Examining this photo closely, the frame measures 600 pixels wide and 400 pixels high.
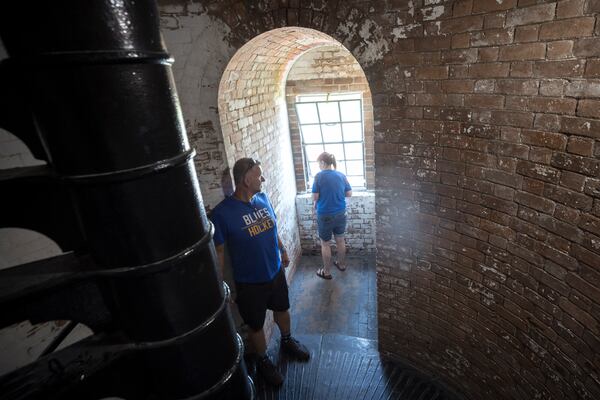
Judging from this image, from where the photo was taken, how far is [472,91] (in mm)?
2131

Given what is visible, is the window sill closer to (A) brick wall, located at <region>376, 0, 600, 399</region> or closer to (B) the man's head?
(A) brick wall, located at <region>376, 0, 600, 399</region>

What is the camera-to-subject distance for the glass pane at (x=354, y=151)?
5.63 m

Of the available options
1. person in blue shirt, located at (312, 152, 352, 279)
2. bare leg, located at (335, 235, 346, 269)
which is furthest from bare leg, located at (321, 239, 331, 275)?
bare leg, located at (335, 235, 346, 269)

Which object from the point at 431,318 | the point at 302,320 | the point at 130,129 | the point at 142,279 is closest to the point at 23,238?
the point at 142,279

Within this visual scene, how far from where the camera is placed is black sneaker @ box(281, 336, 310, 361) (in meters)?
3.65

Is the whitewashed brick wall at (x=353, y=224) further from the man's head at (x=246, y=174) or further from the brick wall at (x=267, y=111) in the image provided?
the man's head at (x=246, y=174)

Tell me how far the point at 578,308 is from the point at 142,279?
2417 mm

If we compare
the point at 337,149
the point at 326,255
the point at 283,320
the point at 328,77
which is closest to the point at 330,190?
the point at 326,255

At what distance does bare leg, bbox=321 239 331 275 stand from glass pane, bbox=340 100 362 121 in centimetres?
207

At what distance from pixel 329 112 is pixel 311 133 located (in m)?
0.47

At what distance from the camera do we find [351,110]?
5336 mm

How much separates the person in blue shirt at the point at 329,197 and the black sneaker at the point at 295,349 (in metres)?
1.72

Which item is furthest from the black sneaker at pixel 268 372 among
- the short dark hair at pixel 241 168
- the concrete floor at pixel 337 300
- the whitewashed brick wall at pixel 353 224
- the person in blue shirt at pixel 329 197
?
Answer: the whitewashed brick wall at pixel 353 224

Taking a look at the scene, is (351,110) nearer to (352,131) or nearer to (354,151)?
(352,131)
